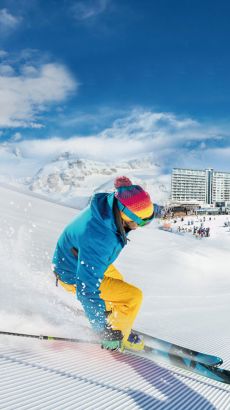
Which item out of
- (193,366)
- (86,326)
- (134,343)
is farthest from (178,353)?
(86,326)

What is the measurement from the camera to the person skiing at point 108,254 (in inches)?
133

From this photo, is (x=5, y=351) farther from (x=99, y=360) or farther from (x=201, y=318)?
(x=201, y=318)

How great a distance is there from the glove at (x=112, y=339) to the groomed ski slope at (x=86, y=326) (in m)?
0.10

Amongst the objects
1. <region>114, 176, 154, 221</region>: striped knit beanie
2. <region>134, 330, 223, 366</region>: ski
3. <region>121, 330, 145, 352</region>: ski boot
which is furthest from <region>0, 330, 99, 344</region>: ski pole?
<region>114, 176, 154, 221</region>: striped knit beanie

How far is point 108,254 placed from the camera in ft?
11.2

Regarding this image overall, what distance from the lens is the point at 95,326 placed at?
3621 millimetres

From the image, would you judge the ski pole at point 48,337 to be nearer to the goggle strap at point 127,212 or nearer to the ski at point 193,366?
the ski at point 193,366

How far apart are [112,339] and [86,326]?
1.73 ft

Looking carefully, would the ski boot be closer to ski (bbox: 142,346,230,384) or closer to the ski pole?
ski (bbox: 142,346,230,384)

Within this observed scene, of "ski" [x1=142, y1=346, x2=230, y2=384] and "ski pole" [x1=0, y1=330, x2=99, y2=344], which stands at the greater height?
"ski pole" [x1=0, y1=330, x2=99, y2=344]

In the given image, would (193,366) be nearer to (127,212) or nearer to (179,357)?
(179,357)

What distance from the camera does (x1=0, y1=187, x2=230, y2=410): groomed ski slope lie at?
256 centimetres

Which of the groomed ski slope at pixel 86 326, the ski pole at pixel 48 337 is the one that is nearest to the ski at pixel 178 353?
the groomed ski slope at pixel 86 326

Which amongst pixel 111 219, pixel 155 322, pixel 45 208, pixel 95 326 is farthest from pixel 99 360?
pixel 45 208
